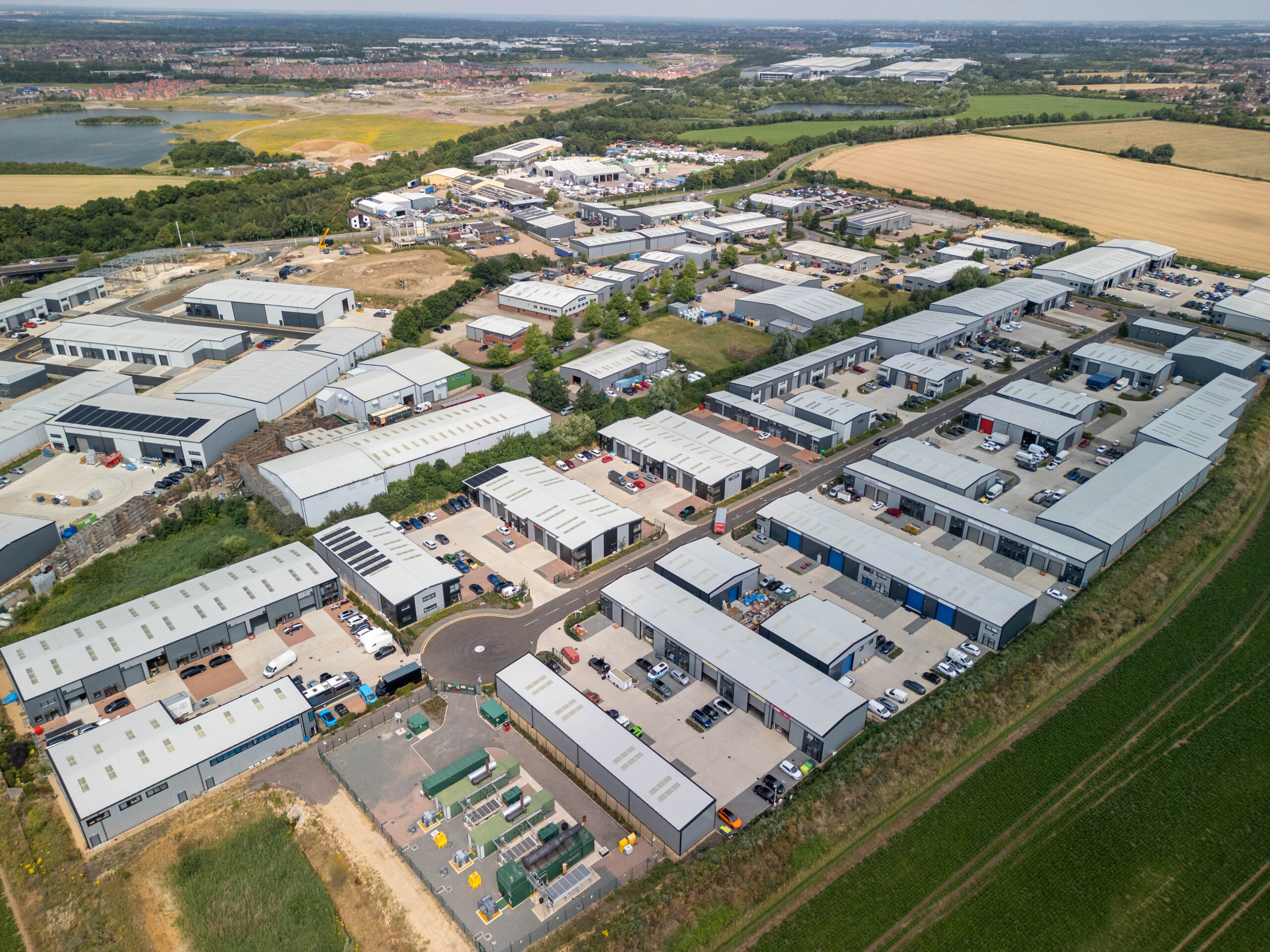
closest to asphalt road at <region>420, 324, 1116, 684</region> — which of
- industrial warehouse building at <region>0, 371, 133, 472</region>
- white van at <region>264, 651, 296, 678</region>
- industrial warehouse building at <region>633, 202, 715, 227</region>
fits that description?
white van at <region>264, 651, 296, 678</region>

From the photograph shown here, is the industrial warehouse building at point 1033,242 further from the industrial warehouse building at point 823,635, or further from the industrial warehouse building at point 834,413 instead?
the industrial warehouse building at point 823,635

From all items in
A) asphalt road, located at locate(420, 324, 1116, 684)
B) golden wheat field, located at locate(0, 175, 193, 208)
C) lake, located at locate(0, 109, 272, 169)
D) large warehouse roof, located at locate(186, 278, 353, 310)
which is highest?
lake, located at locate(0, 109, 272, 169)

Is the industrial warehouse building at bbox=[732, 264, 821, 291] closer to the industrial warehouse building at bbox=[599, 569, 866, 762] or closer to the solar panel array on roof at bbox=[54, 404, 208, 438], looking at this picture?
the industrial warehouse building at bbox=[599, 569, 866, 762]

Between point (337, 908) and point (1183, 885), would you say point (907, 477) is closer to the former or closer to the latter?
point (1183, 885)

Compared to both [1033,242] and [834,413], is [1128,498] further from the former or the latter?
[1033,242]

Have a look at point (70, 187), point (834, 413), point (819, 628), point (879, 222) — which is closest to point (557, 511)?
point (819, 628)

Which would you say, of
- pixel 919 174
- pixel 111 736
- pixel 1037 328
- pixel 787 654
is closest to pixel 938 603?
pixel 787 654

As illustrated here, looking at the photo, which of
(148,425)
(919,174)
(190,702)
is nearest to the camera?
(190,702)
